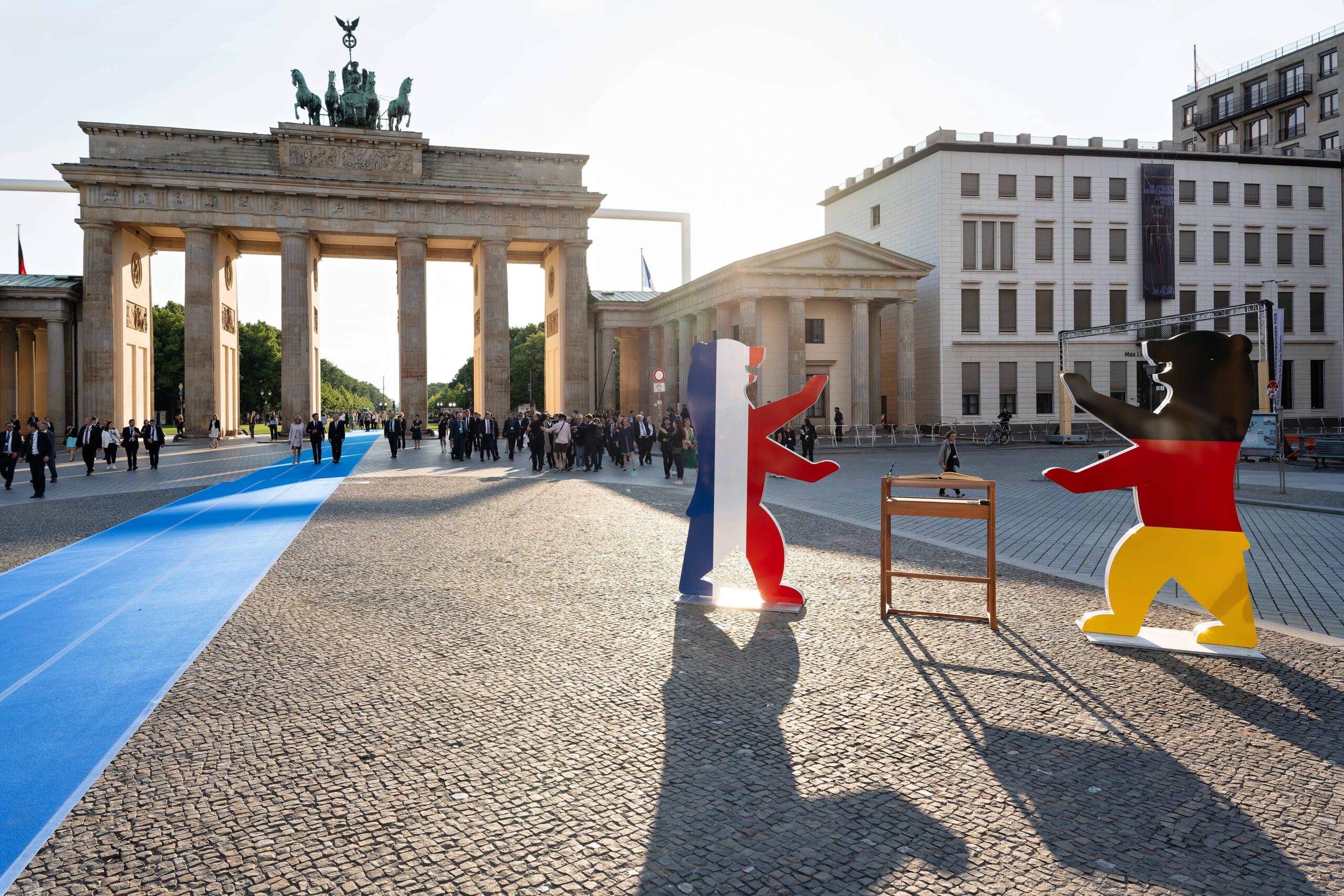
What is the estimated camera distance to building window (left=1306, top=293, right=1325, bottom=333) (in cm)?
5478

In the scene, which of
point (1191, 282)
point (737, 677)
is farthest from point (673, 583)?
point (1191, 282)

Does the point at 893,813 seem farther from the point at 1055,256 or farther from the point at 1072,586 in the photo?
the point at 1055,256

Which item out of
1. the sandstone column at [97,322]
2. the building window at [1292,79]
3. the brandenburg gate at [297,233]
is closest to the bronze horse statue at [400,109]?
the brandenburg gate at [297,233]

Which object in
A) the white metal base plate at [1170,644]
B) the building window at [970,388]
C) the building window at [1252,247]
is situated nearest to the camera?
the white metal base plate at [1170,644]

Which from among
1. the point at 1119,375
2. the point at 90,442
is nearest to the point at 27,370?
the point at 90,442

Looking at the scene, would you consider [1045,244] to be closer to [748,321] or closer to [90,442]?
[748,321]

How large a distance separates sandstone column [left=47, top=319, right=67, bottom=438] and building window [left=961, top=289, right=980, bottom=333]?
54.8 meters

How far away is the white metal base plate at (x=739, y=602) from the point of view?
8180mm

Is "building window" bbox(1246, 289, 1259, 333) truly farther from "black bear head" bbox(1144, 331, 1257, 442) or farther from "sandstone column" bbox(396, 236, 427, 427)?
"black bear head" bbox(1144, 331, 1257, 442)

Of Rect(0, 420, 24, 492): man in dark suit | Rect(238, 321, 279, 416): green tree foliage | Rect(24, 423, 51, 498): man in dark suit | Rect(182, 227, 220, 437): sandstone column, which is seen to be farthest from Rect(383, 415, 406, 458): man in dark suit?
Rect(238, 321, 279, 416): green tree foliage

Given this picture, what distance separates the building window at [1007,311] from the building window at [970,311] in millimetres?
1491

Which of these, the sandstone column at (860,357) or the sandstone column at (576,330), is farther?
the sandstone column at (576,330)

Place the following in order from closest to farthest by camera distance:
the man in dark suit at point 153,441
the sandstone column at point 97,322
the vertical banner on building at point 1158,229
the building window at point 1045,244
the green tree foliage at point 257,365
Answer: the man in dark suit at point 153,441
the sandstone column at point 97,322
the building window at point 1045,244
the vertical banner on building at point 1158,229
the green tree foliage at point 257,365

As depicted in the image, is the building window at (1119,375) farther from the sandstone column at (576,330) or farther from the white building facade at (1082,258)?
the sandstone column at (576,330)
